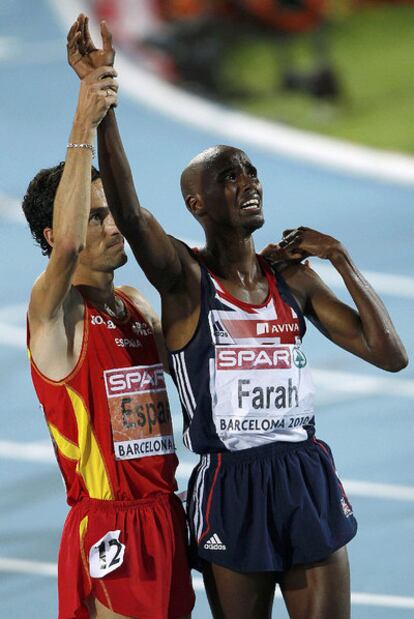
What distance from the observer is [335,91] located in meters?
17.6

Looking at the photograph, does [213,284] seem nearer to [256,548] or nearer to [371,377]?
[256,548]

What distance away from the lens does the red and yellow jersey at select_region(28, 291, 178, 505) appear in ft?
17.7

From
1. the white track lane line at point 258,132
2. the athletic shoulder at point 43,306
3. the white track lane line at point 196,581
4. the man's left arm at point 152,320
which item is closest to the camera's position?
the athletic shoulder at point 43,306

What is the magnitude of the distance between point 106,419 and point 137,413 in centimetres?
13

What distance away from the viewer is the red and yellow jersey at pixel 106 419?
539 centimetres

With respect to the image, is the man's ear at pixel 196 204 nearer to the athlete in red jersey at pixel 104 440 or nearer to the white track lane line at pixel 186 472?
the athlete in red jersey at pixel 104 440

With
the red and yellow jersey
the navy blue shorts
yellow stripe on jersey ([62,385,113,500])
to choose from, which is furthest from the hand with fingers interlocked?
the navy blue shorts

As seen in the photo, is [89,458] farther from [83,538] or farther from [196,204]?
[196,204]

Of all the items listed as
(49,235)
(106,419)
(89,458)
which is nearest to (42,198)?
(49,235)

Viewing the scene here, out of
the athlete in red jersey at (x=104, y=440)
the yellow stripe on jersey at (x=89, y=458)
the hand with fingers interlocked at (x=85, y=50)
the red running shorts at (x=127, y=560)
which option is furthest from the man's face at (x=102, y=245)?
the red running shorts at (x=127, y=560)

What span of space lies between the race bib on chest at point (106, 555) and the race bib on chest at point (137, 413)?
0.31m

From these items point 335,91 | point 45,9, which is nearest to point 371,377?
point 335,91

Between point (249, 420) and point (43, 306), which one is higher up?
point (43, 306)

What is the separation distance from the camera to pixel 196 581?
770cm
